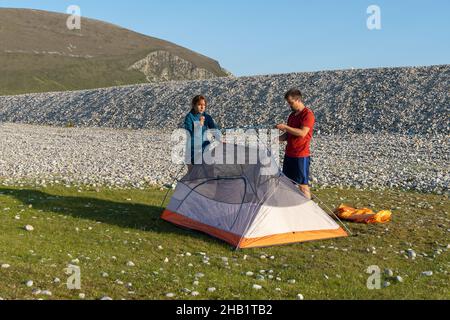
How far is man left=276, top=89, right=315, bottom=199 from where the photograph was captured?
11476 millimetres

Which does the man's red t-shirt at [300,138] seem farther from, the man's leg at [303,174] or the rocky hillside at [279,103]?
the rocky hillside at [279,103]

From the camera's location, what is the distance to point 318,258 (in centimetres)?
1042

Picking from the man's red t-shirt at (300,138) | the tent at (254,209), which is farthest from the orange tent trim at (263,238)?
the man's red t-shirt at (300,138)

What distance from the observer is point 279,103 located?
5081 centimetres

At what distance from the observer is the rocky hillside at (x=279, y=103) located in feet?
141

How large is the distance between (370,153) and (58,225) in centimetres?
2097

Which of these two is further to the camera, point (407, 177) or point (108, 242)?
point (407, 177)

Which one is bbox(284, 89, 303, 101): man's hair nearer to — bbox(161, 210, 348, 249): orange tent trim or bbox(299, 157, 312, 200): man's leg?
bbox(299, 157, 312, 200): man's leg

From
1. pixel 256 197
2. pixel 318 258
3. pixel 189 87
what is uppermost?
pixel 189 87

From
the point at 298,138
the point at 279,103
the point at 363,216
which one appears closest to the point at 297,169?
the point at 298,138

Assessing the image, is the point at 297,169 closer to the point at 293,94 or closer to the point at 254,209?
the point at 254,209

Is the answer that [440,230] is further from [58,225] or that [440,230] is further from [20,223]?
[20,223]
